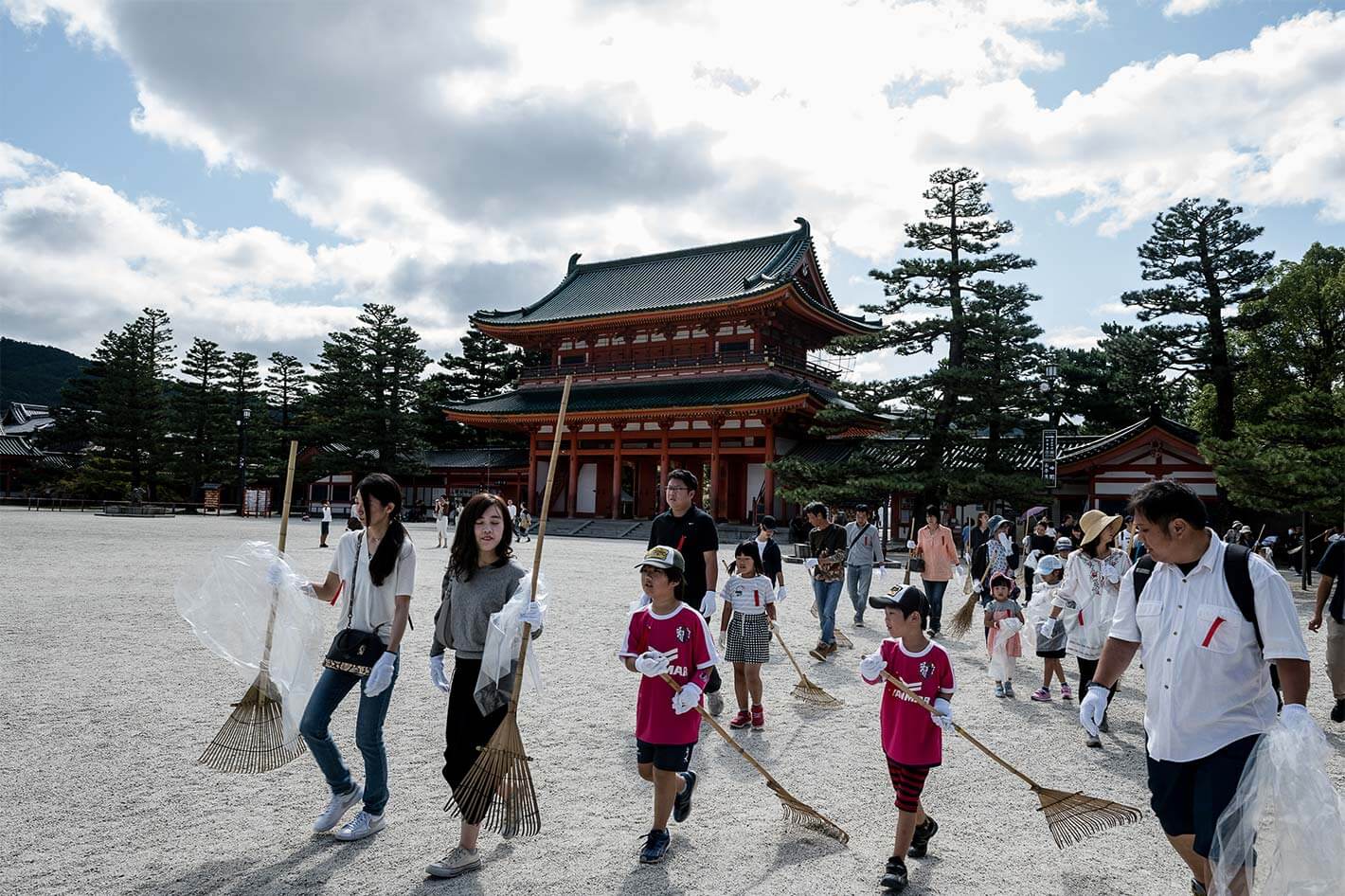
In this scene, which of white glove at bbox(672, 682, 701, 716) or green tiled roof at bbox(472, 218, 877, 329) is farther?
green tiled roof at bbox(472, 218, 877, 329)

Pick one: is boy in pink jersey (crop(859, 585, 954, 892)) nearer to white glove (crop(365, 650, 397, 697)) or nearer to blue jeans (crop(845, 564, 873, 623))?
white glove (crop(365, 650, 397, 697))

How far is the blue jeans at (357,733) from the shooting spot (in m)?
3.85

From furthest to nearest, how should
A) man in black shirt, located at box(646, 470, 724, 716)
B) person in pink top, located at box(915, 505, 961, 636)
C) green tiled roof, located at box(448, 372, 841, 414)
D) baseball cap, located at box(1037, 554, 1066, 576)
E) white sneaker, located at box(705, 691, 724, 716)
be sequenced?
green tiled roof, located at box(448, 372, 841, 414) → person in pink top, located at box(915, 505, 961, 636) → baseball cap, located at box(1037, 554, 1066, 576) → white sneaker, located at box(705, 691, 724, 716) → man in black shirt, located at box(646, 470, 724, 716)

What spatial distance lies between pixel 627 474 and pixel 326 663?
33213 mm

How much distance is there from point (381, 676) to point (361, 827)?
2.47ft

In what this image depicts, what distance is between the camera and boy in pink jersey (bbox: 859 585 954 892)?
3.69m

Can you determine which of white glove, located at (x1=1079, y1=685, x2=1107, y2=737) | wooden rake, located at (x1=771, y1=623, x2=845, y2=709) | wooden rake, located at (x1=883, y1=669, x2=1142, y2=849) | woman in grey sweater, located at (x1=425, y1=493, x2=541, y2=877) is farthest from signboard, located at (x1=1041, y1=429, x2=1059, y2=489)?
woman in grey sweater, located at (x1=425, y1=493, x2=541, y2=877)

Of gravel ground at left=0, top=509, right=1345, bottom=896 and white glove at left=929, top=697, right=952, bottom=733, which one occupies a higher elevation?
white glove at left=929, top=697, right=952, bottom=733

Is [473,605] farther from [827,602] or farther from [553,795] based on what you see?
[827,602]

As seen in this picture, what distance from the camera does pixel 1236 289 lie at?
24156 mm

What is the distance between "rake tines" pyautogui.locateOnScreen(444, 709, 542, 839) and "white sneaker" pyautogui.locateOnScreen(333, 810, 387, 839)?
1.94ft

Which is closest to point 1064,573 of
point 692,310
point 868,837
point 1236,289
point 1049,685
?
point 1049,685

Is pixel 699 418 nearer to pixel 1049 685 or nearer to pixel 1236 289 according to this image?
pixel 1236 289

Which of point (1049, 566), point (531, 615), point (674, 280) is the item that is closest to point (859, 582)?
point (1049, 566)
